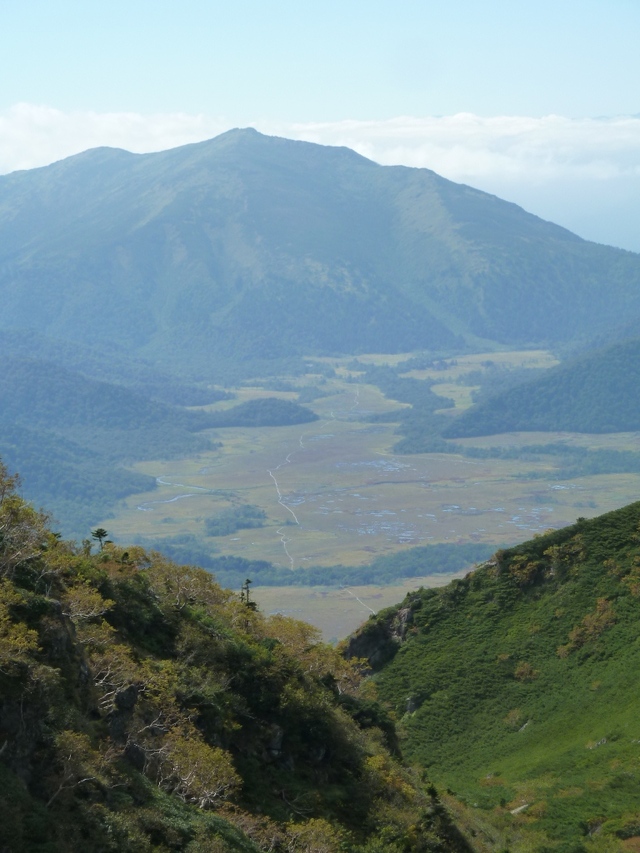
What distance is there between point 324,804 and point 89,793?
11.8 metres

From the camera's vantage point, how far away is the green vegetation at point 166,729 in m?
29.9

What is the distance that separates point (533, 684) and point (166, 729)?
3324 cm

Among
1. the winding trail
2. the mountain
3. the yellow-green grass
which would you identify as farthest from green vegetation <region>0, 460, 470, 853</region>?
the winding trail

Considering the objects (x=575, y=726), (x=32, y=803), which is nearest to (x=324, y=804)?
(x=32, y=803)

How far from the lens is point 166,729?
37.2 m

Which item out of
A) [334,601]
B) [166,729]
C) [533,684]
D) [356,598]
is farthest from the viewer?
[356,598]

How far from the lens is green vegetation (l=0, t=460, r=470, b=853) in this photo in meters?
29.9

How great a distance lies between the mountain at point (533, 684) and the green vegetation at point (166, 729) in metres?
7.03

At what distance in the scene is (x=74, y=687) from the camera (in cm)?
3378

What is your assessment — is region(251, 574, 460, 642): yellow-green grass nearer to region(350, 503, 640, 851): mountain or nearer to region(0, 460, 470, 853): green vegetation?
region(350, 503, 640, 851): mountain

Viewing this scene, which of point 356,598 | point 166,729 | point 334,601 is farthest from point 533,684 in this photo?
point 356,598

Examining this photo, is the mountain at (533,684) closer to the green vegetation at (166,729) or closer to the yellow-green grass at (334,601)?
the green vegetation at (166,729)

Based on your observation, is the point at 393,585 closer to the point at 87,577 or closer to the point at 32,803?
the point at 87,577

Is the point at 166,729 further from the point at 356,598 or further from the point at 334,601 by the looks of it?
the point at 356,598
